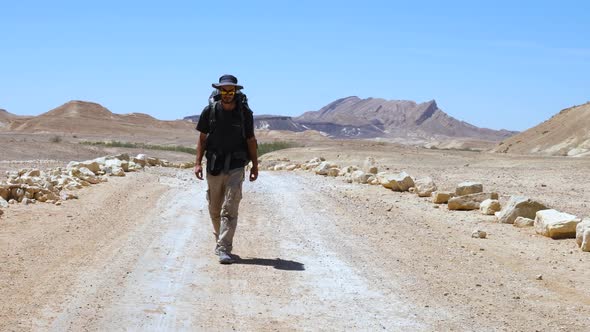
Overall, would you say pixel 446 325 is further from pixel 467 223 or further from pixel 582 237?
pixel 467 223

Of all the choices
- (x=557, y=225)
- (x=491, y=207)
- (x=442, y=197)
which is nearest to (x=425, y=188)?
(x=442, y=197)

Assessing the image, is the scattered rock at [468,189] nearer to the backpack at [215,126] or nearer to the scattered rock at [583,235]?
the scattered rock at [583,235]

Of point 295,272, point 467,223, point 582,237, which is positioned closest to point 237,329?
point 295,272

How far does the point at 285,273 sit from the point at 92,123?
116591 millimetres

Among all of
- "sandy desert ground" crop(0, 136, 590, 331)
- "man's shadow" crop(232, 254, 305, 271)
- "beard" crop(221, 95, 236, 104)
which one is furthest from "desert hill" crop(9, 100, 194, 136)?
"man's shadow" crop(232, 254, 305, 271)

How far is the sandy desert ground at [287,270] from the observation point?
6.22 metres

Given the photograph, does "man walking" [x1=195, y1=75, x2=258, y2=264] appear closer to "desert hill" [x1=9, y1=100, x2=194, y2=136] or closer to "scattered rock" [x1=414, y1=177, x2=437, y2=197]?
"scattered rock" [x1=414, y1=177, x2=437, y2=197]

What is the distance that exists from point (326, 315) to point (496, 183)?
15272 millimetres

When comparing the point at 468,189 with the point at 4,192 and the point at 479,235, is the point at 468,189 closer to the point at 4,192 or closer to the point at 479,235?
the point at 479,235

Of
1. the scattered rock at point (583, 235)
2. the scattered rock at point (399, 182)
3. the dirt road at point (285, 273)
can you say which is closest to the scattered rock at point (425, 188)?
the scattered rock at point (399, 182)

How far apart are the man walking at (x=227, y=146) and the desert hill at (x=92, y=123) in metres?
103

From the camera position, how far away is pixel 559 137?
62062 mm

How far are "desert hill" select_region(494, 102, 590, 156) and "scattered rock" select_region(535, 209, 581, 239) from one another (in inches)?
1760

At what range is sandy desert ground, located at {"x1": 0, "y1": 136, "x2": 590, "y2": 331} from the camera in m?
6.22
